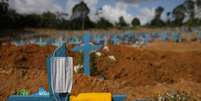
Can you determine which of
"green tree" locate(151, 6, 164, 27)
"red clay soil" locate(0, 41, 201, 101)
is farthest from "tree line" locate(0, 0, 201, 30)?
"red clay soil" locate(0, 41, 201, 101)

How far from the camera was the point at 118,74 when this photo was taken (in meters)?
15.4

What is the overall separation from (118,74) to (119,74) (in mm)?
43

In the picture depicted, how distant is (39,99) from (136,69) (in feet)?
32.6

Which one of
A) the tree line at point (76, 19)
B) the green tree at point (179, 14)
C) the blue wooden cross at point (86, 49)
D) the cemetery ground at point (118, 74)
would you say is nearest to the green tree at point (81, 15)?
the tree line at point (76, 19)

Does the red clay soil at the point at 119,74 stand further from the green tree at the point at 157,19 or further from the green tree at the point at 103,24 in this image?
the green tree at the point at 157,19

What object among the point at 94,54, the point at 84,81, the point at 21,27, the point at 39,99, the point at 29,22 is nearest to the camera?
the point at 39,99

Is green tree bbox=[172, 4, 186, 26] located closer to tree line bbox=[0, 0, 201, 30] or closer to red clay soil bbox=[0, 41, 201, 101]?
tree line bbox=[0, 0, 201, 30]

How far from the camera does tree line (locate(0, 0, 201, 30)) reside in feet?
264

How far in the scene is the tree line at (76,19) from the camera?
80525 millimetres

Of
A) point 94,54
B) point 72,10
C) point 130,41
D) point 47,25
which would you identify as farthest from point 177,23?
point 94,54

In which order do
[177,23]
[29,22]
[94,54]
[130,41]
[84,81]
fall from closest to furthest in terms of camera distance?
[84,81] → [94,54] → [130,41] → [29,22] → [177,23]

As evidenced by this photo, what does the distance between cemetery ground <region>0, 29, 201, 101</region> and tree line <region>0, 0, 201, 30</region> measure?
5196 centimetres

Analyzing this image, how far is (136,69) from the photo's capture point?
15.7 meters

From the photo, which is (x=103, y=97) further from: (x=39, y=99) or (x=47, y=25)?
(x=47, y=25)
